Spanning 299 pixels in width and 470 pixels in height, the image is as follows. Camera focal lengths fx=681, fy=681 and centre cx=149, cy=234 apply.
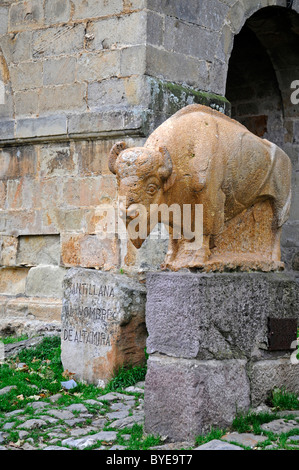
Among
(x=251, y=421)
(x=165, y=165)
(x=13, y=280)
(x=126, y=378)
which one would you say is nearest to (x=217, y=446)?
(x=251, y=421)

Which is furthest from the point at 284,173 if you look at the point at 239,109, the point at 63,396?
the point at 239,109

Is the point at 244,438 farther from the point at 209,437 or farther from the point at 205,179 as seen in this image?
the point at 205,179

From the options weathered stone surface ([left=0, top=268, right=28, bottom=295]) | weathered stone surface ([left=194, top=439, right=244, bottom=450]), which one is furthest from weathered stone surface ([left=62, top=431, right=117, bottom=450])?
weathered stone surface ([left=0, top=268, right=28, bottom=295])

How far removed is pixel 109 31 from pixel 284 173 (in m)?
3.12

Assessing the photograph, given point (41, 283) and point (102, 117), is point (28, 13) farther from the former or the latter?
point (41, 283)

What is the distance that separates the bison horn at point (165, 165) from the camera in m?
4.05

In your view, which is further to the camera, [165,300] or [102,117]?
[102,117]

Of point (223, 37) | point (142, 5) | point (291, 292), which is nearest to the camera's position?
point (291, 292)

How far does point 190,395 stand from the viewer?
393cm

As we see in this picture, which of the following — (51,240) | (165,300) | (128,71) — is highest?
(128,71)

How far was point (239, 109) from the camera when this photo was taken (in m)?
10.4

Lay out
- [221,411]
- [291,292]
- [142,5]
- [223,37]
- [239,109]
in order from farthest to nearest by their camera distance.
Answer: [239,109] → [223,37] → [142,5] → [291,292] → [221,411]

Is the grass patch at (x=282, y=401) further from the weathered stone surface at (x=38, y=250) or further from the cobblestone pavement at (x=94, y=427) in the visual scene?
the weathered stone surface at (x=38, y=250)

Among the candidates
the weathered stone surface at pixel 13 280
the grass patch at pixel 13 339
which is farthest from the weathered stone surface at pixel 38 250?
the grass patch at pixel 13 339
